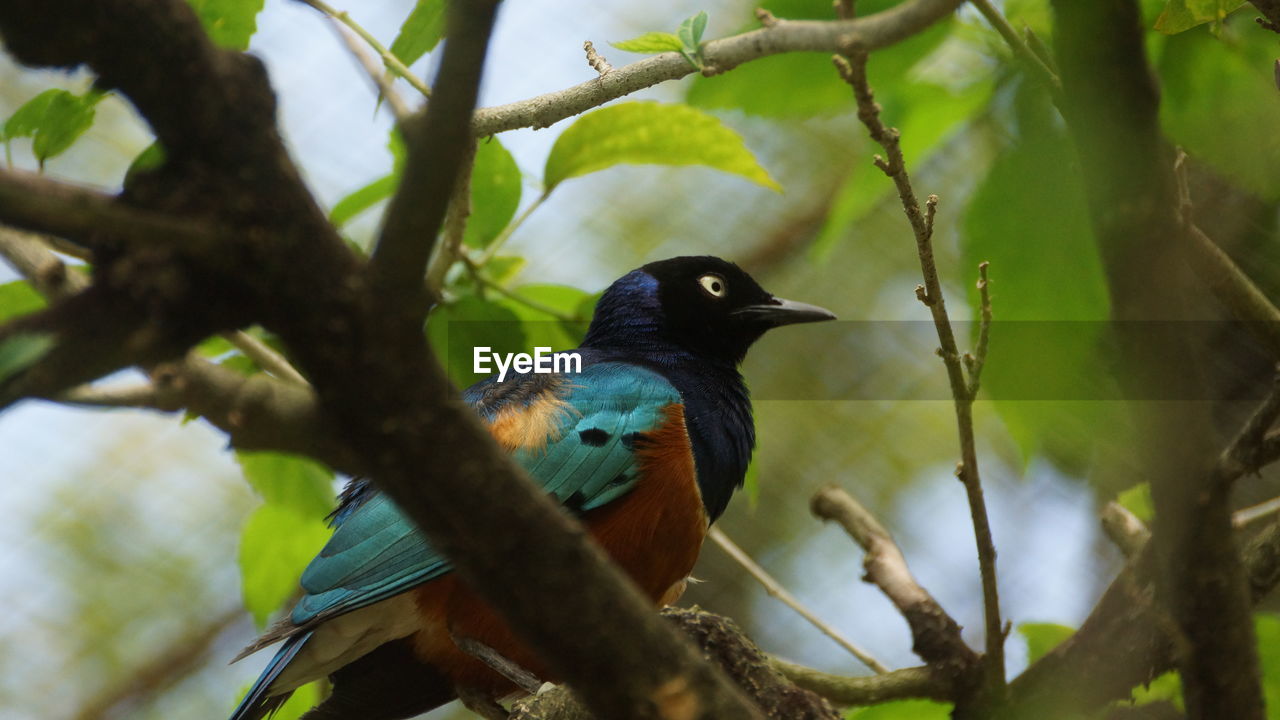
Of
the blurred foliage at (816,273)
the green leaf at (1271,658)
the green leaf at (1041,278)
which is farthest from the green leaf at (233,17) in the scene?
the green leaf at (1271,658)

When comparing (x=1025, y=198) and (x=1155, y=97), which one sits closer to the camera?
(x=1155, y=97)

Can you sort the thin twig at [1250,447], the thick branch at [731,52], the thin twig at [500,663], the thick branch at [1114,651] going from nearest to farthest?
the thick branch at [731,52] < the thin twig at [1250,447] < the thick branch at [1114,651] < the thin twig at [500,663]

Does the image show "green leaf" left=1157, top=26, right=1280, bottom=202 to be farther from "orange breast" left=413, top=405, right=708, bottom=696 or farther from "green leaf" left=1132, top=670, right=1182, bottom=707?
"orange breast" left=413, top=405, right=708, bottom=696

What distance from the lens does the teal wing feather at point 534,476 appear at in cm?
339

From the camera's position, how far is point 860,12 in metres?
2.90

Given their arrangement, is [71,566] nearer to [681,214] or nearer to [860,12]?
[681,214]

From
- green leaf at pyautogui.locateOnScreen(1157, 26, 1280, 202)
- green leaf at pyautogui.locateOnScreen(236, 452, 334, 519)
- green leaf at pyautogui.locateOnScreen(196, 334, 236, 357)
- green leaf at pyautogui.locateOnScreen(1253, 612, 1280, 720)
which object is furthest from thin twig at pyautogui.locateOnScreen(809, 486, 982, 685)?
green leaf at pyautogui.locateOnScreen(196, 334, 236, 357)

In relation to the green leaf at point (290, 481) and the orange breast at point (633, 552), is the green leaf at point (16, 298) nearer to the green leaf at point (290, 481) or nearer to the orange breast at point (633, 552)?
the green leaf at point (290, 481)

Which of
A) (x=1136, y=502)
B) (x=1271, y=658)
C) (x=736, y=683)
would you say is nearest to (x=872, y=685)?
(x=736, y=683)

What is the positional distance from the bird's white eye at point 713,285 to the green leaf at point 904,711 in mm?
1854

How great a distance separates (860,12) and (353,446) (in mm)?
1946

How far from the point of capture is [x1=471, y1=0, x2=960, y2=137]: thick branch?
5.50 feet

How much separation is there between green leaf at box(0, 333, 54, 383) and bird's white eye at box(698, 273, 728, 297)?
3515 millimetres

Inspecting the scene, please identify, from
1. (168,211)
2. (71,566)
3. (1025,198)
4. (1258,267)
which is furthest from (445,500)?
(71,566)
